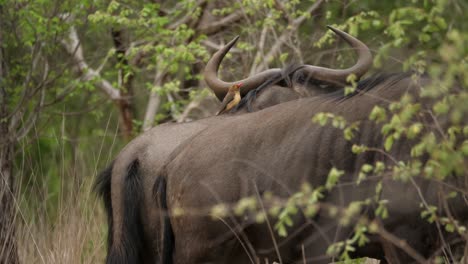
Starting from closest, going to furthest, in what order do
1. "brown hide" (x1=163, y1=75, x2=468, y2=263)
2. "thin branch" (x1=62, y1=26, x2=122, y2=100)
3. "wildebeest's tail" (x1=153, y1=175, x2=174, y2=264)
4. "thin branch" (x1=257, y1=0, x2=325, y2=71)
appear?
1. "brown hide" (x1=163, y1=75, x2=468, y2=263)
2. "wildebeest's tail" (x1=153, y1=175, x2=174, y2=264)
3. "thin branch" (x1=257, y1=0, x2=325, y2=71)
4. "thin branch" (x1=62, y1=26, x2=122, y2=100)

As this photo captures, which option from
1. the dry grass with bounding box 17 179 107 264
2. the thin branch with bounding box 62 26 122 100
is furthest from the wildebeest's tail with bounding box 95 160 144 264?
the thin branch with bounding box 62 26 122 100

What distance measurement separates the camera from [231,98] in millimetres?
6398

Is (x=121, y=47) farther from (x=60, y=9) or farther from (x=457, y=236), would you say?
(x=457, y=236)

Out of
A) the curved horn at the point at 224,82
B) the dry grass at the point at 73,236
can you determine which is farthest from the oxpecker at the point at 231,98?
the dry grass at the point at 73,236

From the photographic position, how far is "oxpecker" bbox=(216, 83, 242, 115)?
6266mm

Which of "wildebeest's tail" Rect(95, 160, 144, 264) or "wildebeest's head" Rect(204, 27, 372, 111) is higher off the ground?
"wildebeest's head" Rect(204, 27, 372, 111)

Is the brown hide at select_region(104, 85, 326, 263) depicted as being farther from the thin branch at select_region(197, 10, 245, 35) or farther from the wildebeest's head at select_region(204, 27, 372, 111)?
the thin branch at select_region(197, 10, 245, 35)

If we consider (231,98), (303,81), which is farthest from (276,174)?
(231,98)

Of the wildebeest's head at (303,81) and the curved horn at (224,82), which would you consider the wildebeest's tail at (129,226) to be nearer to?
the wildebeest's head at (303,81)

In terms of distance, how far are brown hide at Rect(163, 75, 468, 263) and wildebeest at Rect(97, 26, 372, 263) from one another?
0.80 feet

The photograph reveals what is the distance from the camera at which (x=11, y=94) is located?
387 inches

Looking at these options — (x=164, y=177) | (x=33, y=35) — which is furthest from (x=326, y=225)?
(x=33, y=35)

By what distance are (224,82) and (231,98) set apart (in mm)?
294

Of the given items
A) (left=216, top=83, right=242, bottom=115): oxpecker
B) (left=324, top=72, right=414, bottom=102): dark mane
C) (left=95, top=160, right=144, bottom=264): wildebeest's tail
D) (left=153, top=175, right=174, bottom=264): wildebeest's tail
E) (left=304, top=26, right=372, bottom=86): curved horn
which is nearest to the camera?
(left=324, top=72, right=414, bottom=102): dark mane
